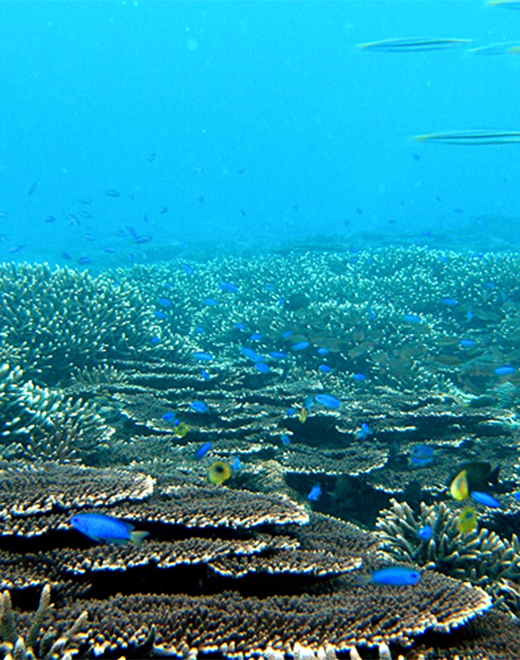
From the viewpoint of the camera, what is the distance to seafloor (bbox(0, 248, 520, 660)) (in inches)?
89.7

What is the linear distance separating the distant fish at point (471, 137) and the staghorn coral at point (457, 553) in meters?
3.36

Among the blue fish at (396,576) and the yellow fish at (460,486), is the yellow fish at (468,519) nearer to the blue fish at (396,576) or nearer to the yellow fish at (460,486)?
the yellow fish at (460,486)

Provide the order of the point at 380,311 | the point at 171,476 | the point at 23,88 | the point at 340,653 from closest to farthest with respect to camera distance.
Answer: the point at 340,653 → the point at 171,476 → the point at 380,311 → the point at 23,88

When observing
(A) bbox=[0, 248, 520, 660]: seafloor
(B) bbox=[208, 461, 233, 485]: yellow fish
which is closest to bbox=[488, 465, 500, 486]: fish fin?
(A) bbox=[0, 248, 520, 660]: seafloor

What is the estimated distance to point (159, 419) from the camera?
6.41m

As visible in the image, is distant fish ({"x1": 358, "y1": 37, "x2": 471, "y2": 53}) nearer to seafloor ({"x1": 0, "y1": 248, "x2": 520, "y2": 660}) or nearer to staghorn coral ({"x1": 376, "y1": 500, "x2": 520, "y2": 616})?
seafloor ({"x1": 0, "y1": 248, "x2": 520, "y2": 660})

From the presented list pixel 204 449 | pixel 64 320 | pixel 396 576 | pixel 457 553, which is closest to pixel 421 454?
pixel 457 553

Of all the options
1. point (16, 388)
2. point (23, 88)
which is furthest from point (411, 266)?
point (23, 88)

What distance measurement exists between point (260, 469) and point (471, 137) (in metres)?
4.17

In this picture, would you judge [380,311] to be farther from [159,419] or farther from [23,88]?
[23,88]

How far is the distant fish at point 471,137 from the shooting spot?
332 centimetres

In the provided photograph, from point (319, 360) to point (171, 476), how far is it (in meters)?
6.43

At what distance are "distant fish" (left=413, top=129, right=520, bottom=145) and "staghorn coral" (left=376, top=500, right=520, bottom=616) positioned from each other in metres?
3.36

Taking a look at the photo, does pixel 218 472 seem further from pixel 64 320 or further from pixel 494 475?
pixel 64 320
